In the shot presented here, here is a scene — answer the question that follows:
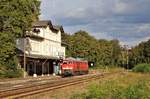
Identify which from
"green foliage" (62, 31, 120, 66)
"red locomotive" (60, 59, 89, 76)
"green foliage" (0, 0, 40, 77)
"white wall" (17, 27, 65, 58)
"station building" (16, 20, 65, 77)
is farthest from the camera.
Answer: "green foliage" (62, 31, 120, 66)

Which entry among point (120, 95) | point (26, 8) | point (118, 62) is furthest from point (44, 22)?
point (118, 62)

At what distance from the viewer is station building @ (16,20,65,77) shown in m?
78.2

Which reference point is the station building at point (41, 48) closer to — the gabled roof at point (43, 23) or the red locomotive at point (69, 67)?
the gabled roof at point (43, 23)

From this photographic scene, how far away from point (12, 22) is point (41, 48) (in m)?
24.5

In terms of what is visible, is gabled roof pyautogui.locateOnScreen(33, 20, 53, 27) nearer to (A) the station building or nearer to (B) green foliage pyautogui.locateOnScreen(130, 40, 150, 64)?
(A) the station building

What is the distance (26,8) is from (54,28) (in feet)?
95.6

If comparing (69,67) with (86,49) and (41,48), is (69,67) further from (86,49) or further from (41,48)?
(86,49)

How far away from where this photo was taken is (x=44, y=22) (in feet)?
290

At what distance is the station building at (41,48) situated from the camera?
257 feet

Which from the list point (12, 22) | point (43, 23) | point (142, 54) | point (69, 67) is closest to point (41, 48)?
point (43, 23)

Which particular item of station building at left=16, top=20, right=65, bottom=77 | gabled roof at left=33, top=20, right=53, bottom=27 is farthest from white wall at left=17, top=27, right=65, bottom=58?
gabled roof at left=33, top=20, right=53, bottom=27

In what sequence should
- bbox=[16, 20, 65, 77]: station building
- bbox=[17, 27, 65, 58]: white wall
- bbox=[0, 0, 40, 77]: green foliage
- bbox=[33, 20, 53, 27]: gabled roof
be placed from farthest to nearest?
bbox=[33, 20, 53, 27]: gabled roof
bbox=[17, 27, 65, 58]: white wall
bbox=[16, 20, 65, 77]: station building
bbox=[0, 0, 40, 77]: green foliage

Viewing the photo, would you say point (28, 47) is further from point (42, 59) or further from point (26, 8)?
point (26, 8)

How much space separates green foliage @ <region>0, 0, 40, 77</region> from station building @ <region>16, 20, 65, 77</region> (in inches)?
310
